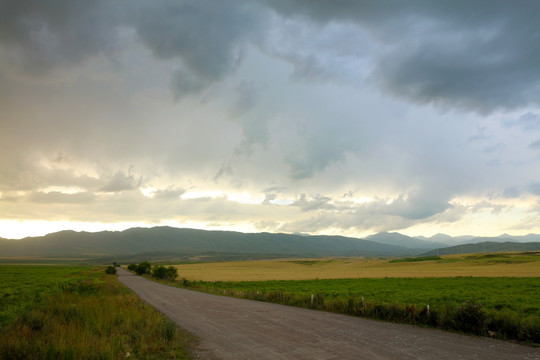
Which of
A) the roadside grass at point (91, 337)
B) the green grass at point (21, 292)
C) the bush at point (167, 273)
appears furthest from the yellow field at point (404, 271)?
the roadside grass at point (91, 337)

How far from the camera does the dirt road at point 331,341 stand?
11539 millimetres

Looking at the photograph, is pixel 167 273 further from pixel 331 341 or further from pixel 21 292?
pixel 331 341

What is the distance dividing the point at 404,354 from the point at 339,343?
2539mm

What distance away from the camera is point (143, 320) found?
17.0 meters

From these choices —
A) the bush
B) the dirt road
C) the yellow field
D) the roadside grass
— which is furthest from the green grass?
the yellow field

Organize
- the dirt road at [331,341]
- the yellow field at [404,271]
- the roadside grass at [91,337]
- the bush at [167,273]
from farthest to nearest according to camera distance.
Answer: the bush at [167,273]
the yellow field at [404,271]
the dirt road at [331,341]
the roadside grass at [91,337]

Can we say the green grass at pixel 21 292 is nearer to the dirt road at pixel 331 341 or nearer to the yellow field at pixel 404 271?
the dirt road at pixel 331 341

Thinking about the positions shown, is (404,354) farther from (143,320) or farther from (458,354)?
(143,320)

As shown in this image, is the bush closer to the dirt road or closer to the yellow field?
the yellow field

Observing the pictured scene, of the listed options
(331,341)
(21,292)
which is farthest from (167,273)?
(331,341)

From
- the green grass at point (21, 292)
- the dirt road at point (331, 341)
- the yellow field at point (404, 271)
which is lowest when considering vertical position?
the yellow field at point (404, 271)

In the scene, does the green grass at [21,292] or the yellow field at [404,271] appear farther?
the yellow field at [404,271]

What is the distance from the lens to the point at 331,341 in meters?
13.4

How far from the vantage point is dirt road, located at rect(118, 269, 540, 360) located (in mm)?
11539
